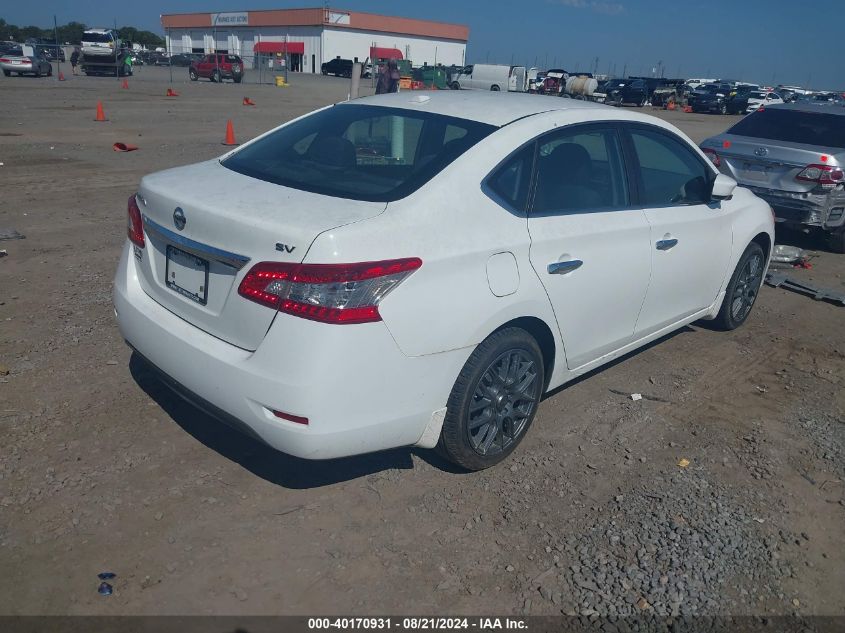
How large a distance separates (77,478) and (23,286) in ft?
10.2

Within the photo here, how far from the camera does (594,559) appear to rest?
10.3 feet

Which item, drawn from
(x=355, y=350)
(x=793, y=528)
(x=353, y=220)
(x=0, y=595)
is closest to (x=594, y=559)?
(x=793, y=528)

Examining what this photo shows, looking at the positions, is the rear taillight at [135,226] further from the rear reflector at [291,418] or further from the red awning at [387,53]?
the red awning at [387,53]

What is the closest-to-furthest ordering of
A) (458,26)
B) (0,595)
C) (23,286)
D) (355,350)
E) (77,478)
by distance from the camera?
(0,595) < (355,350) < (77,478) < (23,286) < (458,26)

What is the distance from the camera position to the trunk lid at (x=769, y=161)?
841cm

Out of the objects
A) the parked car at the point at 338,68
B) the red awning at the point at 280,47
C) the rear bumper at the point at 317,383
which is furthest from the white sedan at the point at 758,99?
the red awning at the point at 280,47

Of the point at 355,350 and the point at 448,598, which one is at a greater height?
the point at 355,350

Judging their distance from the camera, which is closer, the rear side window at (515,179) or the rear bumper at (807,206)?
the rear side window at (515,179)

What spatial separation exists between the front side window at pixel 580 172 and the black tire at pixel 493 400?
0.74 meters

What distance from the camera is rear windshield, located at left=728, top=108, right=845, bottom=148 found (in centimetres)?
893

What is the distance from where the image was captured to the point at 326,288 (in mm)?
2869

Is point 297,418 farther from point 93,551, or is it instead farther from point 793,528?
point 793,528

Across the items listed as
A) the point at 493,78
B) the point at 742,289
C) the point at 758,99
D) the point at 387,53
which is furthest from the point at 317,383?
the point at 387,53

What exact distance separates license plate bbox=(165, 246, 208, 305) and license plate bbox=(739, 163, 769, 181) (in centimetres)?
747
